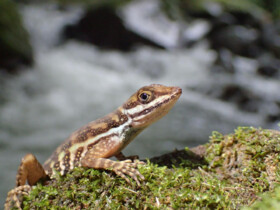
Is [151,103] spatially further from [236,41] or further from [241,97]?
[236,41]

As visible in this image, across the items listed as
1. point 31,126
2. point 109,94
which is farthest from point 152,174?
point 109,94

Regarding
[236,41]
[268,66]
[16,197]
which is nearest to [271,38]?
[236,41]

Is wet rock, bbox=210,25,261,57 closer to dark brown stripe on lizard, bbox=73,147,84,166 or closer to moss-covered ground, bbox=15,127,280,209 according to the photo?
moss-covered ground, bbox=15,127,280,209

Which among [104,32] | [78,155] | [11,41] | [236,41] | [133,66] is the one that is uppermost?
[104,32]

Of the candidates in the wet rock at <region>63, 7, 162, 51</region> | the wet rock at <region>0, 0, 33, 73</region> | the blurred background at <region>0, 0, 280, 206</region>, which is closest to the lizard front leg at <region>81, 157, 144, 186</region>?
the blurred background at <region>0, 0, 280, 206</region>

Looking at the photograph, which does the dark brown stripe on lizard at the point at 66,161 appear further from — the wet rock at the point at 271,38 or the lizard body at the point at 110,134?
the wet rock at the point at 271,38

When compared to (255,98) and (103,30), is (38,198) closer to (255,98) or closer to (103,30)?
(255,98)
